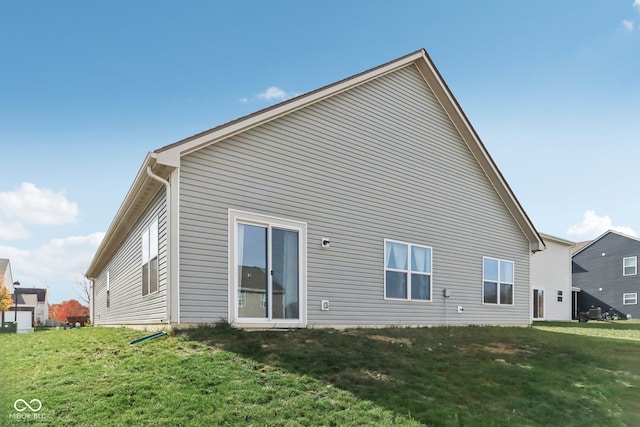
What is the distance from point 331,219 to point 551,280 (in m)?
21.2

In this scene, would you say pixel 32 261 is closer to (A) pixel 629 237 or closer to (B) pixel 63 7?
(B) pixel 63 7

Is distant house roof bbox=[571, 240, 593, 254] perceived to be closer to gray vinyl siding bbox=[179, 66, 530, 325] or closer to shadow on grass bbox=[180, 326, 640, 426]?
gray vinyl siding bbox=[179, 66, 530, 325]

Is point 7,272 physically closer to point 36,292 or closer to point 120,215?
point 36,292

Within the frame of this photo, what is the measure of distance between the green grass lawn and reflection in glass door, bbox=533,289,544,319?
682 inches

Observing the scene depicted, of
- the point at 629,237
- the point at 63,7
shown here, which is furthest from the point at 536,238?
the point at 629,237

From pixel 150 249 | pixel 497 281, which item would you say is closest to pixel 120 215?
pixel 150 249

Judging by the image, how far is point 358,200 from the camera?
37.1 feet

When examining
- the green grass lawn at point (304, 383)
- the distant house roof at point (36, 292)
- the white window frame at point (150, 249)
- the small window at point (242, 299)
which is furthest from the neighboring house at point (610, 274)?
the distant house roof at point (36, 292)

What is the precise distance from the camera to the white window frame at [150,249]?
9492 millimetres

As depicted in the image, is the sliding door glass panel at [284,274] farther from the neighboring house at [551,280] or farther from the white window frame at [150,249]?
the neighboring house at [551,280]

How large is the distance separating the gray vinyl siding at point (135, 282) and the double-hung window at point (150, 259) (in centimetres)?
16

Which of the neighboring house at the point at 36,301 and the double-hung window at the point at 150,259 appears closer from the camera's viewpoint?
the double-hung window at the point at 150,259

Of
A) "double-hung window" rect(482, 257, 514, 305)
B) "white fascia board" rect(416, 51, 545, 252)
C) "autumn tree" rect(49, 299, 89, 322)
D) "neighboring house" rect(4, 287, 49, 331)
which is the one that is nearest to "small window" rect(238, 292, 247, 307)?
"white fascia board" rect(416, 51, 545, 252)

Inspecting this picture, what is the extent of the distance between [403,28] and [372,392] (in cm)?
1235
